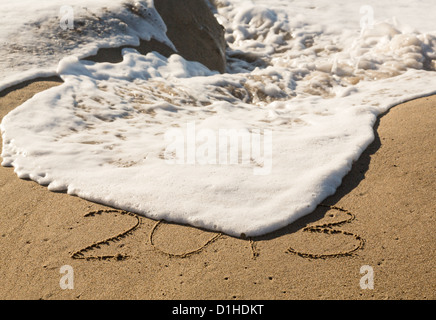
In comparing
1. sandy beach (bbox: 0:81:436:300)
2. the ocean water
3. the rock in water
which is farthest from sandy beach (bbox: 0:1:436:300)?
the rock in water

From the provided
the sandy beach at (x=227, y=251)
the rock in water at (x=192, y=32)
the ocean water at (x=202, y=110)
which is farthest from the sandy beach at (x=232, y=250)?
the rock in water at (x=192, y=32)

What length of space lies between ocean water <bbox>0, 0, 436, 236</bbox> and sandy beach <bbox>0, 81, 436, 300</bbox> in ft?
0.52

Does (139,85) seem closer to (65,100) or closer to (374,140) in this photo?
(65,100)

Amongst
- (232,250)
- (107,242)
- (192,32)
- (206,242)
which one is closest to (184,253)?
(206,242)

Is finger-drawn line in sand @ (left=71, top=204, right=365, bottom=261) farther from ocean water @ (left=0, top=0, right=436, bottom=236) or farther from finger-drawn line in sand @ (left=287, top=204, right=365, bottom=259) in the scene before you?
ocean water @ (left=0, top=0, right=436, bottom=236)

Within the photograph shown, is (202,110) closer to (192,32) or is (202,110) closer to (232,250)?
(192,32)

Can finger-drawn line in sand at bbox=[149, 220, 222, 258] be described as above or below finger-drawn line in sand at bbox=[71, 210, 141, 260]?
above

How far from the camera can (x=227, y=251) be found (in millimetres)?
2455

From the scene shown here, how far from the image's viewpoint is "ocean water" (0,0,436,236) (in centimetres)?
300

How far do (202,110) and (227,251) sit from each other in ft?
8.70

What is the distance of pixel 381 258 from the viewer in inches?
91.4

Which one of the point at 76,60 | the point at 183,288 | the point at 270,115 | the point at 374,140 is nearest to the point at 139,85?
the point at 76,60

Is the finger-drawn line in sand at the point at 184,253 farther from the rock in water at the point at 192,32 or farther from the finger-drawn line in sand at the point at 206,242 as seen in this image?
the rock in water at the point at 192,32
